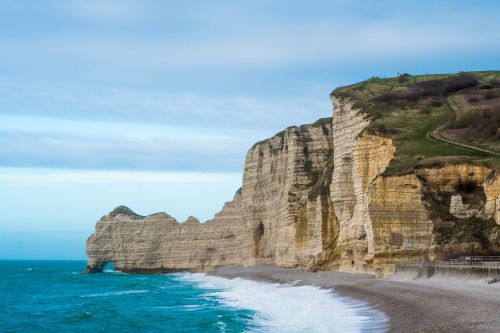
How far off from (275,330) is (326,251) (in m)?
30.8

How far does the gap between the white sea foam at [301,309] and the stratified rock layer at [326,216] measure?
16.0ft

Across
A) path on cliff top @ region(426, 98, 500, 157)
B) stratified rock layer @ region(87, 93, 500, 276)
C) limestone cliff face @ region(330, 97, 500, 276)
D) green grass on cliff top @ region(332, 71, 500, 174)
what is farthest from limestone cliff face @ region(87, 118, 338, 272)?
limestone cliff face @ region(330, 97, 500, 276)

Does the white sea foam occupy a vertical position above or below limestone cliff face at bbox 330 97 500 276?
below

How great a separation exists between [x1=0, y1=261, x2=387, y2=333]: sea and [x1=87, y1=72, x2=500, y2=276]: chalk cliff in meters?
5.05

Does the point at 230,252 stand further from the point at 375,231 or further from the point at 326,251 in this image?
the point at 375,231

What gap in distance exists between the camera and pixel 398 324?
2595 centimetres

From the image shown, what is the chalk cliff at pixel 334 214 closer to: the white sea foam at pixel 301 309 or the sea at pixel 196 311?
the white sea foam at pixel 301 309

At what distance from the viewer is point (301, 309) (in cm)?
3769

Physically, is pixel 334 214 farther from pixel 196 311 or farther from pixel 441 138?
pixel 196 311

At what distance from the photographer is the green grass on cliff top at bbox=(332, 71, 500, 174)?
46281 millimetres

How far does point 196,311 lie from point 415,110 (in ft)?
87.9

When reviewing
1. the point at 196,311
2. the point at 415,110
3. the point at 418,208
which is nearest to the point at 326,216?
the point at 415,110

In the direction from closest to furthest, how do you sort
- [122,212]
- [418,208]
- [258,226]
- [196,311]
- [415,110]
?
[418,208] < [196,311] < [415,110] < [258,226] < [122,212]

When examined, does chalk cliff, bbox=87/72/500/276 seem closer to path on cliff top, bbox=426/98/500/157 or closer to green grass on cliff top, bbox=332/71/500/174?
green grass on cliff top, bbox=332/71/500/174
